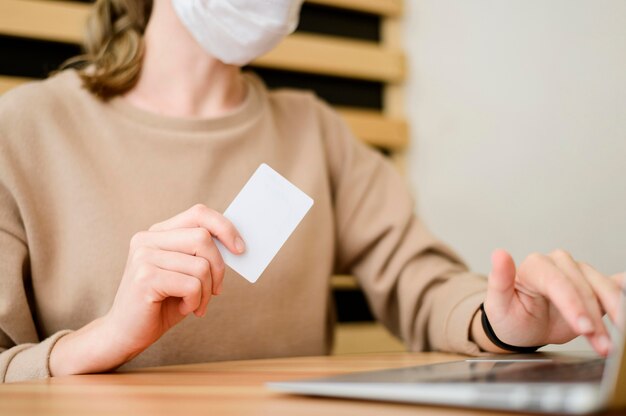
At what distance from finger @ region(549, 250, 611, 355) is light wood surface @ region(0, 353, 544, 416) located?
0.20m

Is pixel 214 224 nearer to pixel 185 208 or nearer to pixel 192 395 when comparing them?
pixel 192 395

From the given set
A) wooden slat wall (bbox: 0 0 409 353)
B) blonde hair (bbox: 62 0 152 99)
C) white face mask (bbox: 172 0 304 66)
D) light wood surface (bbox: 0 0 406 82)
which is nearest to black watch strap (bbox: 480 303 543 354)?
white face mask (bbox: 172 0 304 66)

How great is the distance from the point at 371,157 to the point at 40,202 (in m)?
0.59

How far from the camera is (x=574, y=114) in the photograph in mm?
1150

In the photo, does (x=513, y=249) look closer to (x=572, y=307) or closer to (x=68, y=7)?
(x=572, y=307)

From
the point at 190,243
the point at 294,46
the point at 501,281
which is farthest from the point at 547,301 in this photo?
the point at 294,46

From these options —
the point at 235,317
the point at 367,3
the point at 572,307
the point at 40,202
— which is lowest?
the point at 235,317

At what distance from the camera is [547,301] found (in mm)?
805

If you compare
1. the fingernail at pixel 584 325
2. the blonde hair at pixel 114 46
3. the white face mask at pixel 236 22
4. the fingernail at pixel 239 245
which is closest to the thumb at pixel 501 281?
the fingernail at pixel 584 325

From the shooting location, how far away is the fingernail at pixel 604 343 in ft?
2.06

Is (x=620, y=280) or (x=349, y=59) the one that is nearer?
(x=620, y=280)

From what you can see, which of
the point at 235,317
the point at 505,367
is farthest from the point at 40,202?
the point at 505,367

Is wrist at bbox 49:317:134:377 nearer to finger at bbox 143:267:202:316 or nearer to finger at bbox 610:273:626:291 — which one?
finger at bbox 143:267:202:316

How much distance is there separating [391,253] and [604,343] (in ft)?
2.00
